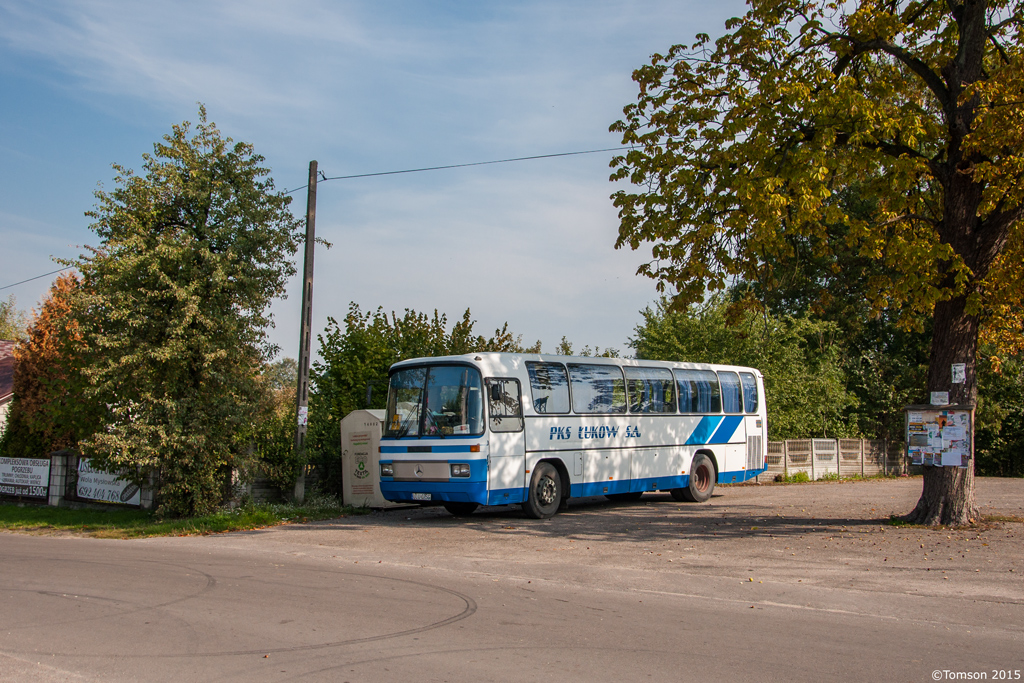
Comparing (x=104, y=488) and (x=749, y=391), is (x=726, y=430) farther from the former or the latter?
(x=104, y=488)

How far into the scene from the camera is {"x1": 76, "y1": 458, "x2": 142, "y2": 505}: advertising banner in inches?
782

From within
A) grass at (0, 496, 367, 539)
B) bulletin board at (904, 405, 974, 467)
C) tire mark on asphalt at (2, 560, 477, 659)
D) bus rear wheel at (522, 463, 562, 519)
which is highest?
bulletin board at (904, 405, 974, 467)

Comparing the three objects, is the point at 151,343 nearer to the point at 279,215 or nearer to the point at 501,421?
the point at 279,215

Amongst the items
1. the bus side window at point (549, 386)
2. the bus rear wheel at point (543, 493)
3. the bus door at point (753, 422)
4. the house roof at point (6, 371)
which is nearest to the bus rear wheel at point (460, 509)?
the bus rear wheel at point (543, 493)

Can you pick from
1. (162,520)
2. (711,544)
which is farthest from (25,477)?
(711,544)

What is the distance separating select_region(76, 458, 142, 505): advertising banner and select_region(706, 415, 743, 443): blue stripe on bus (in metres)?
14.0

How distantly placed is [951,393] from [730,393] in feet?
23.5

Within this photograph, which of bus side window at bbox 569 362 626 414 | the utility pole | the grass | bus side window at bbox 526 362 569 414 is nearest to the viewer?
the grass

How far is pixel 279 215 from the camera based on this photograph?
59.3ft

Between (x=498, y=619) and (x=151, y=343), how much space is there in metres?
11.9

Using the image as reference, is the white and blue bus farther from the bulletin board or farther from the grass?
the bulletin board

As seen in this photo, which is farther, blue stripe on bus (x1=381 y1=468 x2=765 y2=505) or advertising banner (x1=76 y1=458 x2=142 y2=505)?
advertising banner (x1=76 y1=458 x2=142 y2=505)

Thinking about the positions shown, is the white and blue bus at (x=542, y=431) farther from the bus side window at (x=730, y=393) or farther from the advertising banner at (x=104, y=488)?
the advertising banner at (x=104, y=488)

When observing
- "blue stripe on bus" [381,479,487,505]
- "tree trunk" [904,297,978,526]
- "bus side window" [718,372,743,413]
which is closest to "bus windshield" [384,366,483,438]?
"blue stripe on bus" [381,479,487,505]
